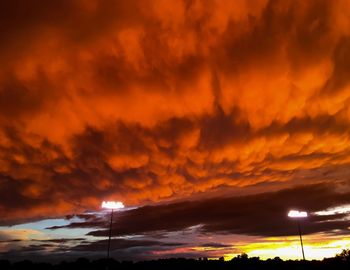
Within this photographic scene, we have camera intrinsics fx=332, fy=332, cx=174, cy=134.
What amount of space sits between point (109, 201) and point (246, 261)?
326 ft

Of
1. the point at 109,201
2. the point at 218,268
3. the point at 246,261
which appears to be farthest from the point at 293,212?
the point at 246,261

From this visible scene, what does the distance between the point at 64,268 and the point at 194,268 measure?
4613cm

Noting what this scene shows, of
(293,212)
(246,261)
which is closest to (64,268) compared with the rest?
(246,261)

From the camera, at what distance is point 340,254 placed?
110 metres

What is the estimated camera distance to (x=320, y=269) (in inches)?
3226

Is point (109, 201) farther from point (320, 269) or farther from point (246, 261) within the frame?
point (246, 261)

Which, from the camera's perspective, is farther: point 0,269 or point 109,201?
point 0,269

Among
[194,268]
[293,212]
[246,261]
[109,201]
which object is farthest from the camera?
[246,261]

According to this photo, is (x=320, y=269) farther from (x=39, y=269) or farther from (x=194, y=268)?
(x=39, y=269)

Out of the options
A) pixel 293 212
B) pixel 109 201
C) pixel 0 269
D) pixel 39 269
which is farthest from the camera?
pixel 39 269

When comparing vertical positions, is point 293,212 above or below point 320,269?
above

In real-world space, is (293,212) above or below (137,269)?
above

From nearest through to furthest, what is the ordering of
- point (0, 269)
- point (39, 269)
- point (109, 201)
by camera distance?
point (109, 201) < point (0, 269) < point (39, 269)

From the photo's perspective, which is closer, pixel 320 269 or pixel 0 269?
pixel 320 269
